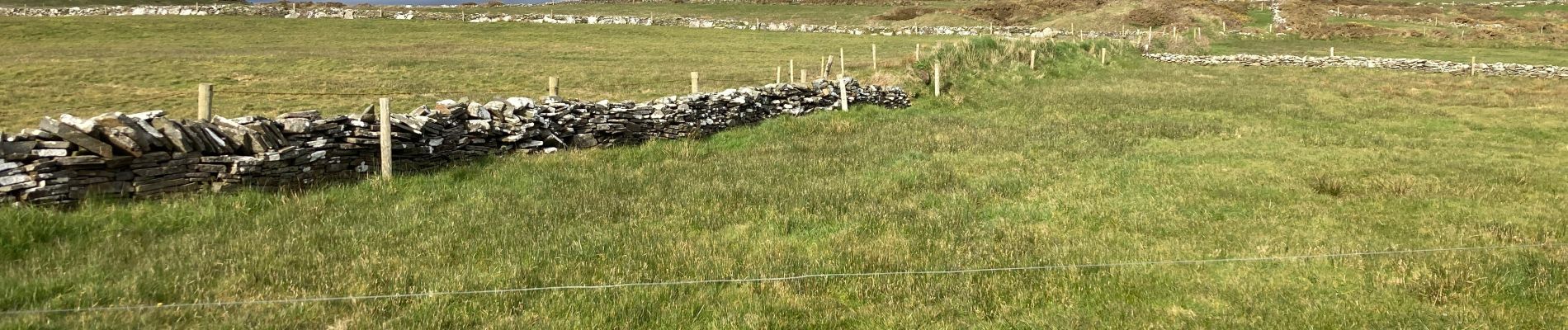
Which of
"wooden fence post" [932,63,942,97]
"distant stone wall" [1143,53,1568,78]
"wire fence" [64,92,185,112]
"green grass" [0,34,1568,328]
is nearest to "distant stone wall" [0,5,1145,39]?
"distant stone wall" [1143,53,1568,78]

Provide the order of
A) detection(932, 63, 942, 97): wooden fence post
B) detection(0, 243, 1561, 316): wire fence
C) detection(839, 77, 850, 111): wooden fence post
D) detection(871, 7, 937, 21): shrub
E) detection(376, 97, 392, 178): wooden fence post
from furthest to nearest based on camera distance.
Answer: detection(871, 7, 937, 21): shrub → detection(932, 63, 942, 97): wooden fence post → detection(839, 77, 850, 111): wooden fence post → detection(376, 97, 392, 178): wooden fence post → detection(0, 243, 1561, 316): wire fence

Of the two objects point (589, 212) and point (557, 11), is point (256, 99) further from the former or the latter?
point (557, 11)

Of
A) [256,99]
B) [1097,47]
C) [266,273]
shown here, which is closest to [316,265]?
[266,273]

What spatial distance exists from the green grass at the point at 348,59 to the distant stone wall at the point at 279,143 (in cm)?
847

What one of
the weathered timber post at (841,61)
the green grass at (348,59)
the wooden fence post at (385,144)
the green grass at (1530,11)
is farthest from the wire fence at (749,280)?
the green grass at (1530,11)

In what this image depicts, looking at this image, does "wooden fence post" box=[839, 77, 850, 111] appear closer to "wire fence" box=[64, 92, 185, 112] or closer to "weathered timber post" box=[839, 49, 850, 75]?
"weathered timber post" box=[839, 49, 850, 75]

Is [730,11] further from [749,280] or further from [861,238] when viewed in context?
[749,280]

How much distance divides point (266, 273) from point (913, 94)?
59.1ft

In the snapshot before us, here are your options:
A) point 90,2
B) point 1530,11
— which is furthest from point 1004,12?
point 90,2

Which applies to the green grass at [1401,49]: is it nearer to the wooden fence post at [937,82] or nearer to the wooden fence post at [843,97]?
the wooden fence post at [937,82]

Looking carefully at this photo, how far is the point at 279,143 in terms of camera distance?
907 centimetres

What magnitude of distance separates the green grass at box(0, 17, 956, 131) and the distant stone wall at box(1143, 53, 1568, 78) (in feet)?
44.5

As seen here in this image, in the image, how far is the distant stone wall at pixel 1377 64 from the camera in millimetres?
29797

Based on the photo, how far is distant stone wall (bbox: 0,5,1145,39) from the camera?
63.0 meters
